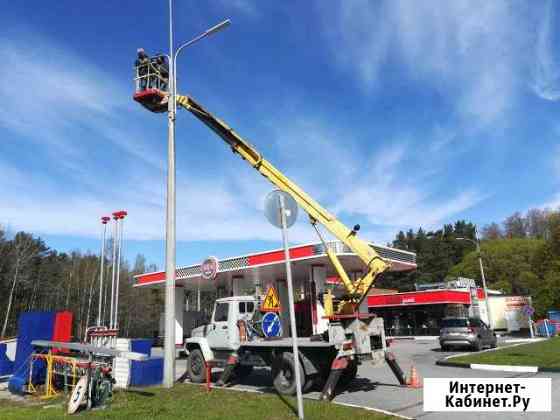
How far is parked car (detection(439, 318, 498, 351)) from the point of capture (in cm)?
2141

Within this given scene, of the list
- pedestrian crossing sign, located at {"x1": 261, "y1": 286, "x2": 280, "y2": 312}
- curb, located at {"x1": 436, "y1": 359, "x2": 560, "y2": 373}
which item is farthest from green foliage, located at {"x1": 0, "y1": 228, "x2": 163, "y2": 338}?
curb, located at {"x1": 436, "y1": 359, "x2": 560, "y2": 373}

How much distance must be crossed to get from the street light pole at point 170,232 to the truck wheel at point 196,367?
1.54 meters

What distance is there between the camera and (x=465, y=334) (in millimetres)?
21500

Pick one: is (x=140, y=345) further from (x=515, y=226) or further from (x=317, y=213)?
(x=515, y=226)

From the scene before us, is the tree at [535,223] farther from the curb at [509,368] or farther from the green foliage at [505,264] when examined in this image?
the curb at [509,368]

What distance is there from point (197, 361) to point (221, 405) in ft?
14.6

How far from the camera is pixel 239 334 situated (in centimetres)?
1259

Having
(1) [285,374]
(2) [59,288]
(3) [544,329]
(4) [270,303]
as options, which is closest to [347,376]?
(1) [285,374]

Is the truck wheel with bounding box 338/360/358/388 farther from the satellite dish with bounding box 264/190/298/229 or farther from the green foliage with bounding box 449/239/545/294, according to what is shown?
the green foliage with bounding box 449/239/545/294

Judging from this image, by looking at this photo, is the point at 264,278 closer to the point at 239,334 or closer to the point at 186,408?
the point at 239,334

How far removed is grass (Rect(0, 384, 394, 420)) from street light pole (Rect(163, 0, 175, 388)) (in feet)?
2.86

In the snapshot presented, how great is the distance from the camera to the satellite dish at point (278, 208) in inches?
305

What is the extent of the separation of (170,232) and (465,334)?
15.6 metres

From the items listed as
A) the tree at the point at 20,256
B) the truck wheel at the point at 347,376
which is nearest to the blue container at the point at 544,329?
the truck wheel at the point at 347,376
